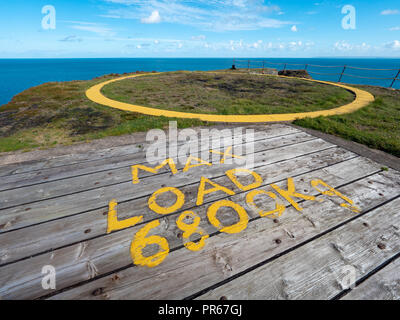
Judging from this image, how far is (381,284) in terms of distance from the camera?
4.23 feet

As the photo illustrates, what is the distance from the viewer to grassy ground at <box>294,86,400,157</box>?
353cm

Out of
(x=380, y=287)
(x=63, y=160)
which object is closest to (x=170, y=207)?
(x=380, y=287)

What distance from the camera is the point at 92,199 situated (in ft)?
6.63

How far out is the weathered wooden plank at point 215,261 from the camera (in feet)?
4.11

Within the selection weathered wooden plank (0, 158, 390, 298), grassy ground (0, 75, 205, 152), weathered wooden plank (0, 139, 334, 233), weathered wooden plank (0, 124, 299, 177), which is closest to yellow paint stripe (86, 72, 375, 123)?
grassy ground (0, 75, 205, 152)

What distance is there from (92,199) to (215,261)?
147 centimetres

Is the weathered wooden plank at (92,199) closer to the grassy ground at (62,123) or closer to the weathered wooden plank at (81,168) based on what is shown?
the weathered wooden plank at (81,168)

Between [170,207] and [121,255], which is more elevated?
[170,207]

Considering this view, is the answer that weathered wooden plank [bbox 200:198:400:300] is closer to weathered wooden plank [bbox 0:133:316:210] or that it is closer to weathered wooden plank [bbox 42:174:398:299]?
weathered wooden plank [bbox 42:174:398:299]

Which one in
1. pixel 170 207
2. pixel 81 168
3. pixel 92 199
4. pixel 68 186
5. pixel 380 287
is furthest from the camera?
pixel 81 168

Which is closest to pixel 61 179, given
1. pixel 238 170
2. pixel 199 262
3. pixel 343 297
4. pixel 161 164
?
pixel 161 164

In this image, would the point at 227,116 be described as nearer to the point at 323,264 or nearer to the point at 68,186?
the point at 68,186
